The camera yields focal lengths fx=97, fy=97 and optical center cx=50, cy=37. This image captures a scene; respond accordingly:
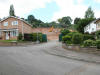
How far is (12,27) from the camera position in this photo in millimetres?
26484

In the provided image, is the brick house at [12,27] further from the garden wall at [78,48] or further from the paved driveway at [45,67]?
the paved driveway at [45,67]

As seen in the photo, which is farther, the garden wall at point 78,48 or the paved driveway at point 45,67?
the garden wall at point 78,48

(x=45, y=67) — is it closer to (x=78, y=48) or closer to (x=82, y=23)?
(x=78, y=48)

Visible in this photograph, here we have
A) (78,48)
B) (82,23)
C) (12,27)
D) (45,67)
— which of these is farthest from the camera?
(82,23)

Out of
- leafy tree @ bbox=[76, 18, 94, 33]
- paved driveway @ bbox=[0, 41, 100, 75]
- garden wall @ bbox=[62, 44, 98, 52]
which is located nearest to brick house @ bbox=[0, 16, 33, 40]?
garden wall @ bbox=[62, 44, 98, 52]

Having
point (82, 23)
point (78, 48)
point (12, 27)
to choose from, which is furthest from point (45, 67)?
point (82, 23)

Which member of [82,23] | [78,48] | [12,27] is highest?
[82,23]

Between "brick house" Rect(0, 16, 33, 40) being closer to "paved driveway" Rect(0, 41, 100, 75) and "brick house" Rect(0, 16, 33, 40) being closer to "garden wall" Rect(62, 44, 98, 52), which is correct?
"garden wall" Rect(62, 44, 98, 52)

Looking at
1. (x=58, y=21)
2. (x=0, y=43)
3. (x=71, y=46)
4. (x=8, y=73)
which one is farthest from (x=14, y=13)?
(x=8, y=73)

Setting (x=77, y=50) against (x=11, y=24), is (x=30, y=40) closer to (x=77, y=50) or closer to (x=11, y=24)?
(x=11, y=24)

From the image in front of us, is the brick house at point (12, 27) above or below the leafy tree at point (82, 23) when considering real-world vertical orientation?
below

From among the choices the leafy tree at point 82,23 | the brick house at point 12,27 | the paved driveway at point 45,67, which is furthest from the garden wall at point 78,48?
the leafy tree at point 82,23

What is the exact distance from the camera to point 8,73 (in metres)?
4.72

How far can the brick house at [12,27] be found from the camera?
25828 millimetres
